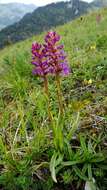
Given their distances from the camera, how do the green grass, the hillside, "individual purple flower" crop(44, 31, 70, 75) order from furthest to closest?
the hillside, the green grass, "individual purple flower" crop(44, 31, 70, 75)

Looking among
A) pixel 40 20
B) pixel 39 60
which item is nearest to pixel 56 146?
pixel 39 60

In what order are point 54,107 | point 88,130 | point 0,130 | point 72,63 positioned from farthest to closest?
point 72,63 → point 54,107 → point 0,130 → point 88,130

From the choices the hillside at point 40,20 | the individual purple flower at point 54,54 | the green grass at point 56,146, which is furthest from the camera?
the hillside at point 40,20

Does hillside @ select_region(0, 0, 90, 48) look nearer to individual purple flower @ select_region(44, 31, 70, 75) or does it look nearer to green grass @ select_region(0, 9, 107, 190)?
green grass @ select_region(0, 9, 107, 190)

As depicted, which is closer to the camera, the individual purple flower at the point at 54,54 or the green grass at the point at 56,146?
the individual purple flower at the point at 54,54

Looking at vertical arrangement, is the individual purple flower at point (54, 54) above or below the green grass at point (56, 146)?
above

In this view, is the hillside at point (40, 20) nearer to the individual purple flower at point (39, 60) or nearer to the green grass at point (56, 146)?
the green grass at point (56, 146)

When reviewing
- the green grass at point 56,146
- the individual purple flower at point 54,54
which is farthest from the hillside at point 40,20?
the individual purple flower at point 54,54

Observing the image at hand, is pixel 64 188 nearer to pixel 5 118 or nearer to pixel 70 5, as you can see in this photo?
pixel 5 118

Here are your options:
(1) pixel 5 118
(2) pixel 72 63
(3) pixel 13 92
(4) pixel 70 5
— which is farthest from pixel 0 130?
(4) pixel 70 5

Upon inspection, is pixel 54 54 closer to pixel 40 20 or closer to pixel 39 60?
pixel 39 60

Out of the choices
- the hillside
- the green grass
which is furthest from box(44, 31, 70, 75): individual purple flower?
the hillside
